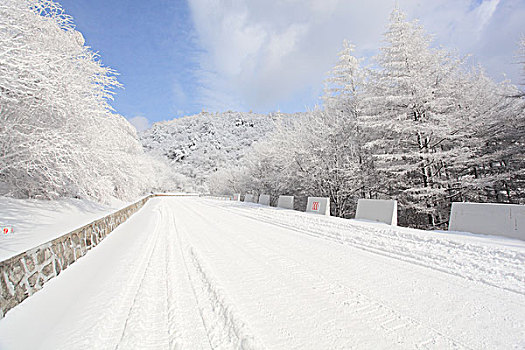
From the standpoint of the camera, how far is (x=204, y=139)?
107 m

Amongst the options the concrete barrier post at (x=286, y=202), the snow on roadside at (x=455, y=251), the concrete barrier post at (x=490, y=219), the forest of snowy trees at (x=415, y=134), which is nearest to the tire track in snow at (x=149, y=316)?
the snow on roadside at (x=455, y=251)

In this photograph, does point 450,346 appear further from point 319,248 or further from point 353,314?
point 319,248

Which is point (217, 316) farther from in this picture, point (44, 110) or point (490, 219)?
point (44, 110)

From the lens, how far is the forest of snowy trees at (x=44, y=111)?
5.34 metres

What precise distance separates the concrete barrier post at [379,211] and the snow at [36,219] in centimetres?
920

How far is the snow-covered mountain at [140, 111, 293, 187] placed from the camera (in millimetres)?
89312

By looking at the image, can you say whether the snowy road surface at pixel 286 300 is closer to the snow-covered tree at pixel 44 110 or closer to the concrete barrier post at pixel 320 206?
the snow-covered tree at pixel 44 110

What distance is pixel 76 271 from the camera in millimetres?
4305

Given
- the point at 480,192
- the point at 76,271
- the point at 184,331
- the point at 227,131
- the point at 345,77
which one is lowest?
the point at 76,271

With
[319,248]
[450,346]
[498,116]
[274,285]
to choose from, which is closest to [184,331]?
[274,285]

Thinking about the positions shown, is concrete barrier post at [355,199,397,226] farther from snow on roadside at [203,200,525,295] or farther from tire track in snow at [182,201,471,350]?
tire track in snow at [182,201,471,350]

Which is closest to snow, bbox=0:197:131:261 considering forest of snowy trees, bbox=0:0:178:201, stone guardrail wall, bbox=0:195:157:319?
stone guardrail wall, bbox=0:195:157:319

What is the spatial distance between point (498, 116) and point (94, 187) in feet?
68.0

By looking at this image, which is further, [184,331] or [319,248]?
[319,248]
